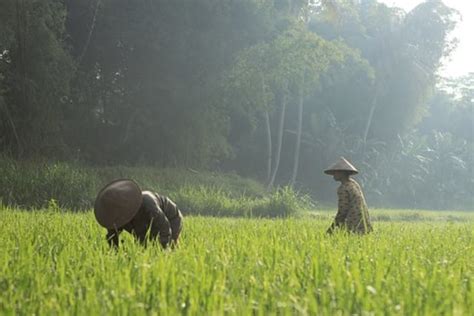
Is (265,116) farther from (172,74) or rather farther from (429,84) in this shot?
(429,84)

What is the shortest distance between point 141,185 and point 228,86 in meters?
3.94

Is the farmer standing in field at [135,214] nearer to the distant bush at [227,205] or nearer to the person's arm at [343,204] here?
the person's arm at [343,204]

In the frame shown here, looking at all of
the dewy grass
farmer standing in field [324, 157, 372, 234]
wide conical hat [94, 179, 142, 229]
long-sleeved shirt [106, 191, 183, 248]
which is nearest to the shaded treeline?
farmer standing in field [324, 157, 372, 234]

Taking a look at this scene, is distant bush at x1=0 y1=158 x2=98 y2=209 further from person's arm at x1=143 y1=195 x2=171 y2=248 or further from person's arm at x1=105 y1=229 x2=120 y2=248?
person's arm at x1=143 y1=195 x2=171 y2=248

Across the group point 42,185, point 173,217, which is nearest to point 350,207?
point 173,217

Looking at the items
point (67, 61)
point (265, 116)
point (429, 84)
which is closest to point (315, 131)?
point (265, 116)

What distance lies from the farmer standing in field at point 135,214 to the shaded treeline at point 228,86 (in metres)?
7.48

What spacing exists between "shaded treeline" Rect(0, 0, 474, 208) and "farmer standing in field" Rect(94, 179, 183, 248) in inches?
294

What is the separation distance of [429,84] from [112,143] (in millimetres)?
12391

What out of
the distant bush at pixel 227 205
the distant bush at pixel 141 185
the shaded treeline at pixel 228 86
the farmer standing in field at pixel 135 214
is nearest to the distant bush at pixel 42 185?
the distant bush at pixel 141 185

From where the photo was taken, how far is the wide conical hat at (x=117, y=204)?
3.49 meters

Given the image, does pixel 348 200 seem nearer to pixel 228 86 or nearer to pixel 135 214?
pixel 135 214

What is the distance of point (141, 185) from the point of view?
1273 centimetres

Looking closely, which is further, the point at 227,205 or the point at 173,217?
the point at 227,205
